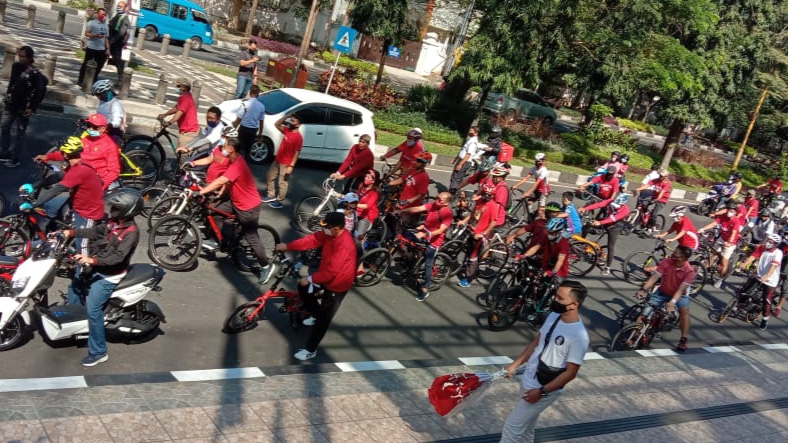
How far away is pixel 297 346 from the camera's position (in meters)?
8.37

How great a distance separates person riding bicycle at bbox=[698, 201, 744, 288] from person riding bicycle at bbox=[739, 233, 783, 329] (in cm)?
148

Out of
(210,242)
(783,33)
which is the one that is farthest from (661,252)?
(783,33)

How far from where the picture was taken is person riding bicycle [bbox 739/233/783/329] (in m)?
12.9

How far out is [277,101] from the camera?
51.7 feet

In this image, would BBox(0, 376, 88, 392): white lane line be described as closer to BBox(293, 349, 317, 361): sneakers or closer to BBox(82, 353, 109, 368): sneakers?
BBox(82, 353, 109, 368): sneakers

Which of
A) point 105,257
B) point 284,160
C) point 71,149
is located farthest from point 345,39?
point 105,257

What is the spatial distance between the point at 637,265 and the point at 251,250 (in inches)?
323

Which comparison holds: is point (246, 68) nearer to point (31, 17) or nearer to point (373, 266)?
point (373, 266)

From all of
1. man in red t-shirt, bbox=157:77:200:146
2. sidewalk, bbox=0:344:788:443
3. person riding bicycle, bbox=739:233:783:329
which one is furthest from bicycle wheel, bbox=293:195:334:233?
person riding bicycle, bbox=739:233:783:329

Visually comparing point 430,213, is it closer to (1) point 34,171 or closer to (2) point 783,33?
(1) point 34,171

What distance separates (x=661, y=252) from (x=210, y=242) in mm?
9067

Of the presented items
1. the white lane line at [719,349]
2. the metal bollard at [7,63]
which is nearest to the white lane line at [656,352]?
the white lane line at [719,349]

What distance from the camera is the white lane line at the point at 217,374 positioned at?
22.8 ft

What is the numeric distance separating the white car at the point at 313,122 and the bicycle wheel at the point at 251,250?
5181 millimetres
